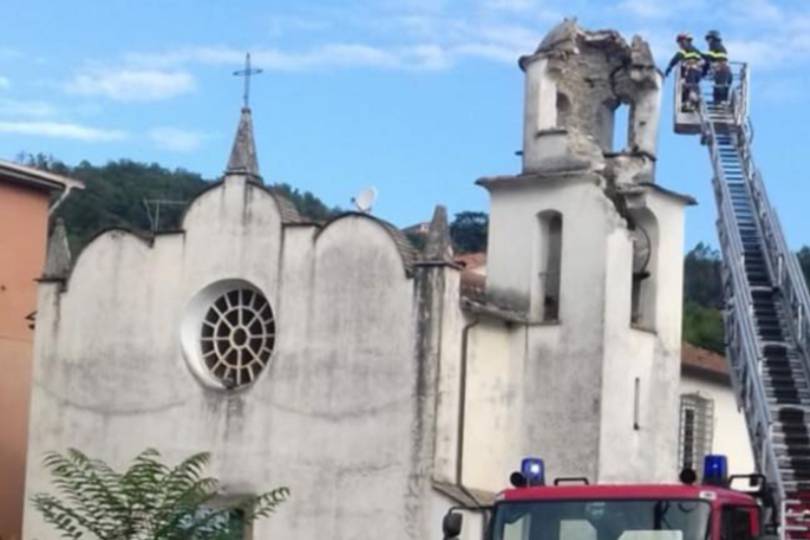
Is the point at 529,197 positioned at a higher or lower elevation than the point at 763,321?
higher

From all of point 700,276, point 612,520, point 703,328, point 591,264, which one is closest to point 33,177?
point 591,264

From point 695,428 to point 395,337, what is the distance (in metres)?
11.1

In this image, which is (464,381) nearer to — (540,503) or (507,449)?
(507,449)

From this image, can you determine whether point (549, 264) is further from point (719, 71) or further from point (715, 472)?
point (715, 472)

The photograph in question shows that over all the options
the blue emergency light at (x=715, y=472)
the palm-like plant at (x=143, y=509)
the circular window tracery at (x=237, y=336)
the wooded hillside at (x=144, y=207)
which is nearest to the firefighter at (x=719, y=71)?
the circular window tracery at (x=237, y=336)

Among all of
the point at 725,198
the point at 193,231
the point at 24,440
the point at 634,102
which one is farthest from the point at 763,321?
the point at 24,440

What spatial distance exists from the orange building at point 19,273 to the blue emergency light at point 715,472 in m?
24.6

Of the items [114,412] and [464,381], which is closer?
[464,381]

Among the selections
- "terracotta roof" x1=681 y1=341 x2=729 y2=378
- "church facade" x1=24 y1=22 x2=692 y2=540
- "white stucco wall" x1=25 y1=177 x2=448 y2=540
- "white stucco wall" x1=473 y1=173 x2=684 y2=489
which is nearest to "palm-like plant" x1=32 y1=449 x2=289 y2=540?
"white stucco wall" x1=25 y1=177 x2=448 y2=540

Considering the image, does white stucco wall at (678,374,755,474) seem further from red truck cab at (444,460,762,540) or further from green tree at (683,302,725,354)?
red truck cab at (444,460,762,540)

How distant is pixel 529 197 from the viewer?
114 ft

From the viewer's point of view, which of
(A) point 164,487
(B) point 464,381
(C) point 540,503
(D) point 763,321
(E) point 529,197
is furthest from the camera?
(E) point 529,197

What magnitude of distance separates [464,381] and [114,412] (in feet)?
23.3

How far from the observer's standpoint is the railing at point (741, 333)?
81.8 feet
